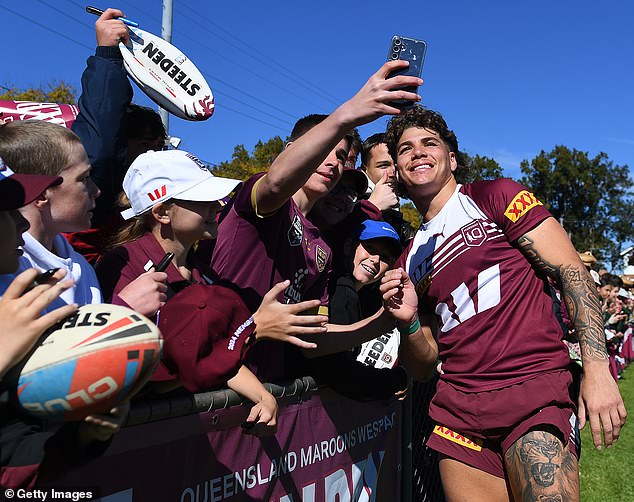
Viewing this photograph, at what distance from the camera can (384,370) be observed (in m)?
3.85

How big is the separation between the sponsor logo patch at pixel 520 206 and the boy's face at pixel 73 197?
204 centimetres

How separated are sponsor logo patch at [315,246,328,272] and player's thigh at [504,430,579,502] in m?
1.31

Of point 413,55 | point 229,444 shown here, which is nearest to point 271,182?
point 413,55

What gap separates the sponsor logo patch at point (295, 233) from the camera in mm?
3213

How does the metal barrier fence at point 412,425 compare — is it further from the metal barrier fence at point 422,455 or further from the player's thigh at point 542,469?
the player's thigh at point 542,469

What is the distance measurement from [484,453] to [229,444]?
1.35 metres

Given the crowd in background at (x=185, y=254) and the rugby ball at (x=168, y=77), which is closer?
the crowd in background at (x=185, y=254)

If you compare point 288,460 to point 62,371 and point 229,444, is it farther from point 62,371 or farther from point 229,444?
point 62,371

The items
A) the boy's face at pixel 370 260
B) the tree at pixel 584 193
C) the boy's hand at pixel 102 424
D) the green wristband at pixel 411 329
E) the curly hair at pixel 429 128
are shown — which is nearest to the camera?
the boy's hand at pixel 102 424

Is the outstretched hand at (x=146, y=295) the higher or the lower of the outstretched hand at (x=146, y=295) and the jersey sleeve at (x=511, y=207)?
the lower

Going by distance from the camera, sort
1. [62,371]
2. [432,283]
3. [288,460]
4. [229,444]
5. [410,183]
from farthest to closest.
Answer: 1. [410,183]
2. [432,283]
3. [288,460]
4. [229,444]
5. [62,371]

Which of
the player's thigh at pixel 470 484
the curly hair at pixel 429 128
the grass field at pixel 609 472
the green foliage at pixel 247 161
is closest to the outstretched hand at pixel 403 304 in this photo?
the player's thigh at pixel 470 484

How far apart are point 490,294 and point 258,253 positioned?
47.7 inches

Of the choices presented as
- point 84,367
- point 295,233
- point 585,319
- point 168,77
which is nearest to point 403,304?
point 295,233
